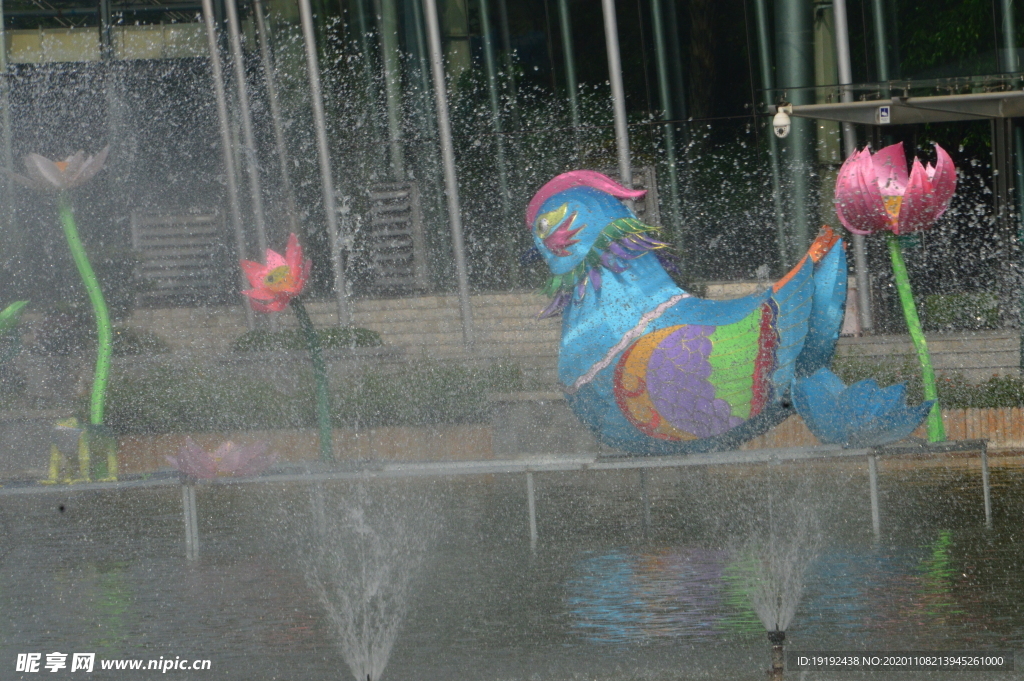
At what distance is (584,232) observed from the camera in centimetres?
773

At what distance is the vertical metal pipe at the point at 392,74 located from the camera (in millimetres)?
16375

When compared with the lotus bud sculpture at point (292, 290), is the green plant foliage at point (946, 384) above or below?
below

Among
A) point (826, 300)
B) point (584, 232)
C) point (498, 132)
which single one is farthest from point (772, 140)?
point (584, 232)

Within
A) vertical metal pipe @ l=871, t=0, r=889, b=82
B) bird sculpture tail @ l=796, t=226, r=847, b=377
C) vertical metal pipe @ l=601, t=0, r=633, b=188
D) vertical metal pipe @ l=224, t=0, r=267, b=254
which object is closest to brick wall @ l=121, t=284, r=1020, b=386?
vertical metal pipe @ l=224, t=0, r=267, b=254

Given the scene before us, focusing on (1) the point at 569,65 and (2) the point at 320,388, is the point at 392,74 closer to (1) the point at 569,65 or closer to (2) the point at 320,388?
(1) the point at 569,65

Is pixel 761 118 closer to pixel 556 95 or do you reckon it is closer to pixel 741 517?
pixel 556 95

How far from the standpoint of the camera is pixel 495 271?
15859 millimetres

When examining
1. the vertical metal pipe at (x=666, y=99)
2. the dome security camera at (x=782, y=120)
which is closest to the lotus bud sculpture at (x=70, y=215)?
the dome security camera at (x=782, y=120)

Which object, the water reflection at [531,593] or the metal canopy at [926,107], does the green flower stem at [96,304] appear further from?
the metal canopy at [926,107]

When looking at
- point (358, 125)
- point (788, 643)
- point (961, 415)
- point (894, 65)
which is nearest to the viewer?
point (788, 643)

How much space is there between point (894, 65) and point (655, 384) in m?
8.43

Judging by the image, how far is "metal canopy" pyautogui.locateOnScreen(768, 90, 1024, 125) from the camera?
13.1 m

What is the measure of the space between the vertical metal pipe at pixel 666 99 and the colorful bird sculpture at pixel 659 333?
27.8 feet

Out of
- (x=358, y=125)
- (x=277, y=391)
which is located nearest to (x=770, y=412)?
(x=277, y=391)
